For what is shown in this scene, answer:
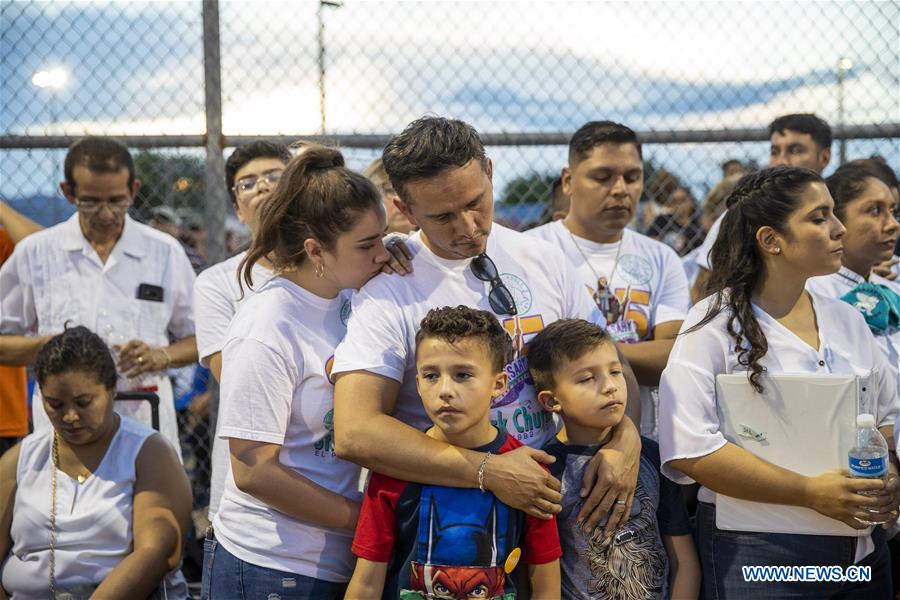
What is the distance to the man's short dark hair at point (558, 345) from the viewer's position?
8.09ft

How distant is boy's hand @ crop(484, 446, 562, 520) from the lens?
2223 mm

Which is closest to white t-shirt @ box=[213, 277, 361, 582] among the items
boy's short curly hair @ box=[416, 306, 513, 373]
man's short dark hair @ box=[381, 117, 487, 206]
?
boy's short curly hair @ box=[416, 306, 513, 373]

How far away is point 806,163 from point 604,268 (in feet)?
5.14

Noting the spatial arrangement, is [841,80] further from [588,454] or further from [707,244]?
[588,454]

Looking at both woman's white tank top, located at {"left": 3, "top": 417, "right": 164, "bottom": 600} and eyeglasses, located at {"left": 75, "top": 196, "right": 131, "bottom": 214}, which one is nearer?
woman's white tank top, located at {"left": 3, "top": 417, "right": 164, "bottom": 600}

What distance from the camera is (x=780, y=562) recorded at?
Answer: 103 inches

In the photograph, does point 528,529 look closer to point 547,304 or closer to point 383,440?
point 383,440

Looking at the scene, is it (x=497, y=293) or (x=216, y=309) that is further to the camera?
(x=216, y=309)

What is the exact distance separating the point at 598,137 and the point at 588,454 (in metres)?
1.74

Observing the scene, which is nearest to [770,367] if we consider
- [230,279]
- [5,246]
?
[230,279]

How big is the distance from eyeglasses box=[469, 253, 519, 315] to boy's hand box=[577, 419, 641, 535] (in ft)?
1.47

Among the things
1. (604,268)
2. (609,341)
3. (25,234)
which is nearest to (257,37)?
(25,234)

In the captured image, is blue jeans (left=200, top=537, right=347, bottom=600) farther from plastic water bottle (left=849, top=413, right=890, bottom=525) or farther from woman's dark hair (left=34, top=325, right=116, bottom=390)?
plastic water bottle (left=849, top=413, right=890, bottom=525)

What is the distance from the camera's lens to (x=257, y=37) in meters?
4.64
